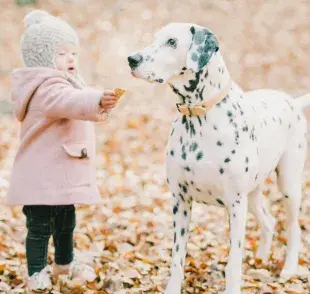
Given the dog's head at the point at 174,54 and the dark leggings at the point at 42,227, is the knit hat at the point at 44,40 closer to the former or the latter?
the dog's head at the point at 174,54

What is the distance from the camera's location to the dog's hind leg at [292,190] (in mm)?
4746

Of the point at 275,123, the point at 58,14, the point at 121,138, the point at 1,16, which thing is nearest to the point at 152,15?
the point at 58,14

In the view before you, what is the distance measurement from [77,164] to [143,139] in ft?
15.4

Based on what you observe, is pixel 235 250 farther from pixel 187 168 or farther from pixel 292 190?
pixel 292 190

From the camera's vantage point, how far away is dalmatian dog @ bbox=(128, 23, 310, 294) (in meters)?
3.67

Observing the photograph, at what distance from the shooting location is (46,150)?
14.0ft

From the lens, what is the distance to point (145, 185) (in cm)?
741

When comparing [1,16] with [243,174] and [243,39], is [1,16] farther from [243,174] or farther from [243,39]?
[243,174]

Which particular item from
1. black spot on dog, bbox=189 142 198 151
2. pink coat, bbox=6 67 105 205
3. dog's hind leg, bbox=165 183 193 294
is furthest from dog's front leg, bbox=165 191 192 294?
pink coat, bbox=6 67 105 205

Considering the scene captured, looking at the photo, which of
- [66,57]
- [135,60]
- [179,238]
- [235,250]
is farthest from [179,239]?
[66,57]

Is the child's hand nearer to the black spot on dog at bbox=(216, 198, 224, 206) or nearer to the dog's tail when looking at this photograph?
the black spot on dog at bbox=(216, 198, 224, 206)

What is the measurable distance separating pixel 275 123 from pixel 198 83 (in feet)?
2.92

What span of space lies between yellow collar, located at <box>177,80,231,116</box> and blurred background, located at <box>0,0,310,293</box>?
1449 mm

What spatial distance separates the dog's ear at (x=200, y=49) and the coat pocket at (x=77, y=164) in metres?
1.07
